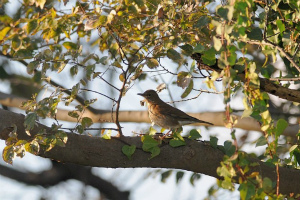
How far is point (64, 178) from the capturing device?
275 inches

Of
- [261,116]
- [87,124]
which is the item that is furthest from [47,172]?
[261,116]

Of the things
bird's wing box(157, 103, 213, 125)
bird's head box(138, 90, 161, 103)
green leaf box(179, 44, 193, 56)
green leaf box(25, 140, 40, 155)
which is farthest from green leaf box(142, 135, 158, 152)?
bird's head box(138, 90, 161, 103)

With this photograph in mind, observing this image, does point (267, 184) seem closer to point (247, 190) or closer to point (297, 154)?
point (247, 190)

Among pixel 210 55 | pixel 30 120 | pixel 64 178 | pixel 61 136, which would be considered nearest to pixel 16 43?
pixel 30 120

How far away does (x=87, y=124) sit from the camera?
4.22m

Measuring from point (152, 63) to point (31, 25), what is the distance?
929 mm

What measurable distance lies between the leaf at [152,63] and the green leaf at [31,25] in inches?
34.3

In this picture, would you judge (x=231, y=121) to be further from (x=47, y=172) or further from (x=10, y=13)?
(x=10, y=13)

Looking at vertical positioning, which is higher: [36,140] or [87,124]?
[87,124]

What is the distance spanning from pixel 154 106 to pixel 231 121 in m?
3.64

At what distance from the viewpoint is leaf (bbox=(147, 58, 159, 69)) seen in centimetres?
404

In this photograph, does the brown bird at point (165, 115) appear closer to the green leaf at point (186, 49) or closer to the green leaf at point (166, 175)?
the green leaf at point (166, 175)

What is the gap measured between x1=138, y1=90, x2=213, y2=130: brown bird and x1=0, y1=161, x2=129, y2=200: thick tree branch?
1221mm

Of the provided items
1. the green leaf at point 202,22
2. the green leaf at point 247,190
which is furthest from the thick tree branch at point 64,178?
the green leaf at point 247,190
